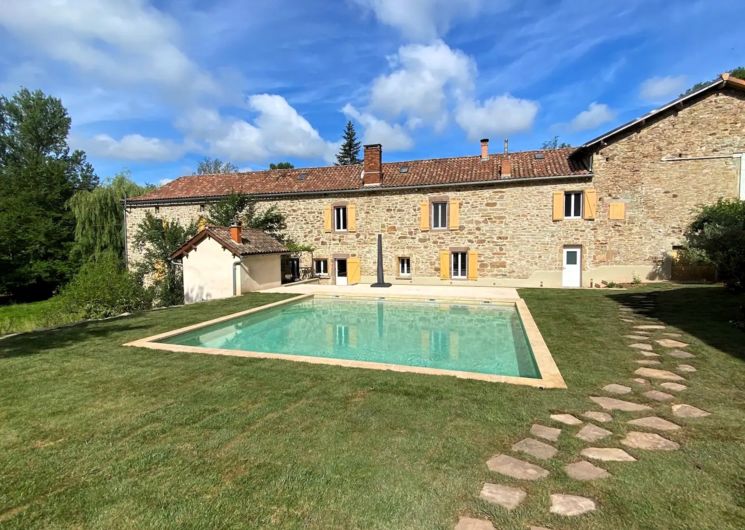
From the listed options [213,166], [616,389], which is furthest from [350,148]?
[616,389]

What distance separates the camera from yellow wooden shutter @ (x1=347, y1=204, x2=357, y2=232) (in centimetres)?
1839

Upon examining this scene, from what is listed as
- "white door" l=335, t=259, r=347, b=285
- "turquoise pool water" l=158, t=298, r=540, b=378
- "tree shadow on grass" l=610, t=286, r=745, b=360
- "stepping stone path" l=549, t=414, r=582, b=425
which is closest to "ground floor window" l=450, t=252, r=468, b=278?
"white door" l=335, t=259, r=347, b=285

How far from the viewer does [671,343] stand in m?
5.94

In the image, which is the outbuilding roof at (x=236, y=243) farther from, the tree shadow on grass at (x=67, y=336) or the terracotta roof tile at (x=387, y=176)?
the tree shadow on grass at (x=67, y=336)

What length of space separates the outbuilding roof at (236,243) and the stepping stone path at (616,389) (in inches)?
489

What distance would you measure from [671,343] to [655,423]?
10.9 feet

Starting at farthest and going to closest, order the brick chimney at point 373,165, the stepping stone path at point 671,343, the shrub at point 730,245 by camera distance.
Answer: the brick chimney at point 373,165 → the shrub at point 730,245 → the stepping stone path at point 671,343

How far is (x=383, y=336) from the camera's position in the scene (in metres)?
8.35

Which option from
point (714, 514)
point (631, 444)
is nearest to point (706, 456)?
point (631, 444)

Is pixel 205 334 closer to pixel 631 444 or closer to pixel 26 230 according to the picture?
pixel 631 444

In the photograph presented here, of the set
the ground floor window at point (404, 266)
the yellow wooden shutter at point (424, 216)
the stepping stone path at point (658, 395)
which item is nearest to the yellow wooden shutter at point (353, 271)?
the ground floor window at point (404, 266)

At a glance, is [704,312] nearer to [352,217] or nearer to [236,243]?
[352,217]

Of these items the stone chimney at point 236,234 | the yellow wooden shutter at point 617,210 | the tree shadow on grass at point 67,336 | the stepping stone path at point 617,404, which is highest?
the yellow wooden shutter at point 617,210

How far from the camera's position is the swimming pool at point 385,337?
5.92m
